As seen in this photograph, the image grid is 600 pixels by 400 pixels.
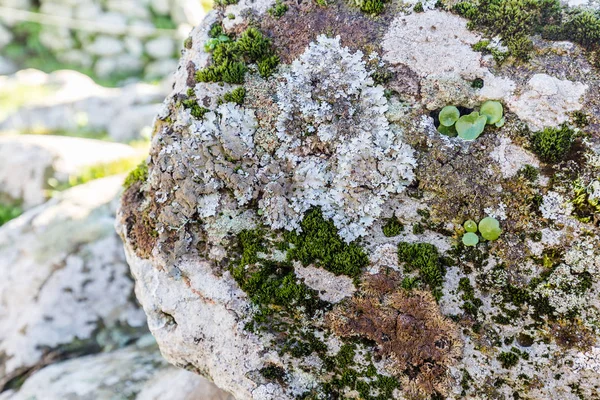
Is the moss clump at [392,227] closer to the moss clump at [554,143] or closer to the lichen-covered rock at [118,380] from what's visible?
the moss clump at [554,143]

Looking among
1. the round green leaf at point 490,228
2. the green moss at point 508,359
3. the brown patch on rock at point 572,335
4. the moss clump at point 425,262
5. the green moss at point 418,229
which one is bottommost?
the green moss at point 508,359

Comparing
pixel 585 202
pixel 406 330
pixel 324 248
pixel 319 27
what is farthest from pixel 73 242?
pixel 585 202

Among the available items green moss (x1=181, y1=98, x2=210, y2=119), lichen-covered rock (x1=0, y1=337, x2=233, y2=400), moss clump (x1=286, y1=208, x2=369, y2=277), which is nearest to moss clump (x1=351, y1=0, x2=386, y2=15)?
green moss (x1=181, y1=98, x2=210, y2=119)

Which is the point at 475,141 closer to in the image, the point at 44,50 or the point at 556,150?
the point at 556,150

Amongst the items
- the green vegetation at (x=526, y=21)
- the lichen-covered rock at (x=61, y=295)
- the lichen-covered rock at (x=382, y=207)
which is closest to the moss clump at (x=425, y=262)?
the lichen-covered rock at (x=382, y=207)

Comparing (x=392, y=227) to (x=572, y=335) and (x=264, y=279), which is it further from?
(x=572, y=335)

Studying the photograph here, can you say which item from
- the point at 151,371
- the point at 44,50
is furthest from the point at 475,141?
the point at 44,50

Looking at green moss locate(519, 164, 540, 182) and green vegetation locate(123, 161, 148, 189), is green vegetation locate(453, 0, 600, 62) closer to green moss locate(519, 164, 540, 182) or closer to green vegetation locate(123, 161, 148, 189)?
green moss locate(519, 164, 540, 182)
